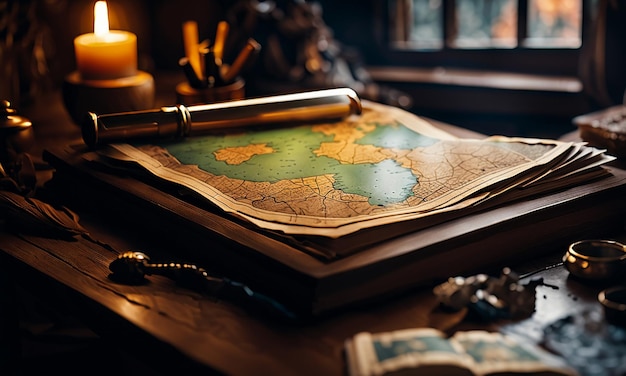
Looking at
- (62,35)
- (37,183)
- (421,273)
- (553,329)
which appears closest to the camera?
(553,329)

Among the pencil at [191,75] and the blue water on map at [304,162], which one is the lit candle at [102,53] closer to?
the pencil at [191,75]

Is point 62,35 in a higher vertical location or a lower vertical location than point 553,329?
higher

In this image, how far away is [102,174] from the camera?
4.52 ft

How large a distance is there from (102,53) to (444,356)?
43.9 inches

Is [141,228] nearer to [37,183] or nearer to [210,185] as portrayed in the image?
[210,185]

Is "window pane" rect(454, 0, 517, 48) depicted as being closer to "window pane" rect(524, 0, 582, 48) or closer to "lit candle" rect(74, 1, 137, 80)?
"window pane" rect(524, 0, 582, 48)

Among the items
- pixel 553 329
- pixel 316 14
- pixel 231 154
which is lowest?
pixel 553 329

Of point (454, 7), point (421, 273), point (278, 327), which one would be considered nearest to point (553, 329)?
point (421, 273)

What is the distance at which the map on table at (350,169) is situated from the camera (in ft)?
3.73

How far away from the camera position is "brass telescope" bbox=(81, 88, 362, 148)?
143cm

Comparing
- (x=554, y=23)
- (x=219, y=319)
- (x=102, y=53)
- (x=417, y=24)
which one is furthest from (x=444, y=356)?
(x=417, y=24)

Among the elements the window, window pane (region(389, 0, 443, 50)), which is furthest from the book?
window pane (region(389, 0, 443, 50))

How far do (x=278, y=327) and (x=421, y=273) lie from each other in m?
0.19

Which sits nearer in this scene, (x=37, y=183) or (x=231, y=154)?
(x=231, y=154)
